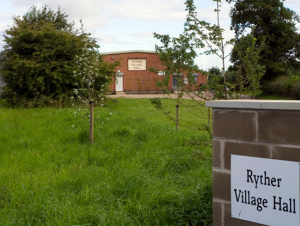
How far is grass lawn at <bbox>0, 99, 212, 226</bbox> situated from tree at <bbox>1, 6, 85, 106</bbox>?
5.45 meters

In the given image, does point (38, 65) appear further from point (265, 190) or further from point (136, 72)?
point (136, 72)

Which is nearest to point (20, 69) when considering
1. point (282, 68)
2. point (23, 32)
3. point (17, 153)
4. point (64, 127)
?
point (23, 32)

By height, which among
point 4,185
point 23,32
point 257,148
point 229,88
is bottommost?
point 4,185

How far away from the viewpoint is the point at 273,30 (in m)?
31.1

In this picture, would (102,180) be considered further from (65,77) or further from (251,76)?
(65,77)

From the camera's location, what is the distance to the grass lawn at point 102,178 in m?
3.38

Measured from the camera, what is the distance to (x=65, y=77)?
42.6 ft

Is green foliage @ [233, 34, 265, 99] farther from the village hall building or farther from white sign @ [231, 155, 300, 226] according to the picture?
the village hall building

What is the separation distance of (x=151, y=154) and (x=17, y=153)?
235cm

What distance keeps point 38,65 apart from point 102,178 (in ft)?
29.7

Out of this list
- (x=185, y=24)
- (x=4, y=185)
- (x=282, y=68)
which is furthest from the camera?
(x=282, y=68)

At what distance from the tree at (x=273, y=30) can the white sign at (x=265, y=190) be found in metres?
28.9

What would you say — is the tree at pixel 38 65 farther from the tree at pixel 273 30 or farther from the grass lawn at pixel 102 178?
the tree at pixel 273 30

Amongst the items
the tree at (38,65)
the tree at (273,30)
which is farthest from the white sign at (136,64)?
the tree at (38,65)
